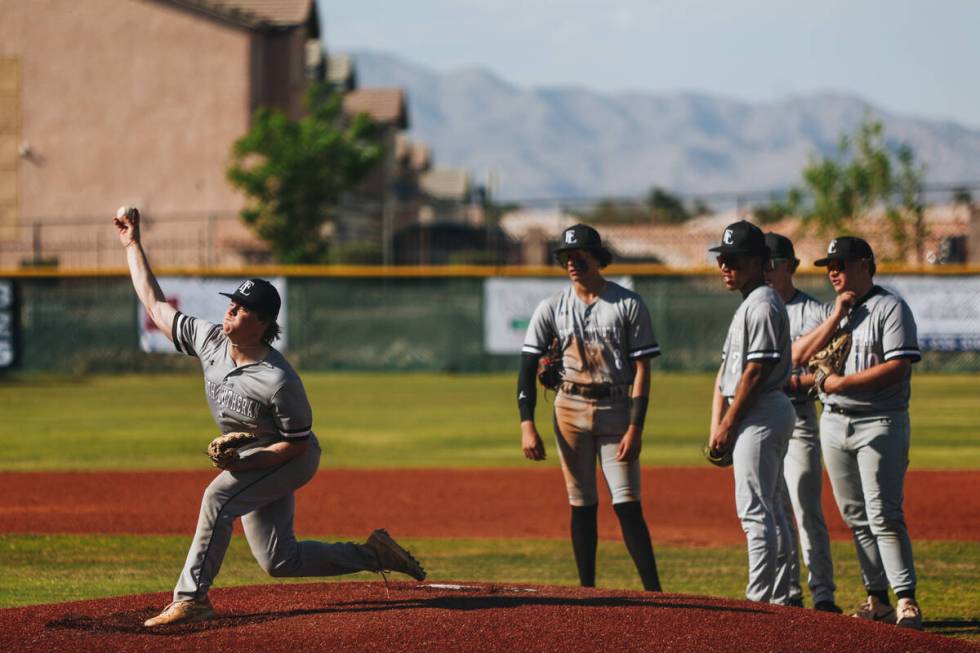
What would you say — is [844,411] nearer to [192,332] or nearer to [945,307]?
[192,332]

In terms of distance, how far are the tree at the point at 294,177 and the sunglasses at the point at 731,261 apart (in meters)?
30.6

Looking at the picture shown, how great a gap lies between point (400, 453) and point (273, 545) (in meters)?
10.6

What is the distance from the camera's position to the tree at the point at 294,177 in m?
37.7

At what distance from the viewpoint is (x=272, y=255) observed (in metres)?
38.5

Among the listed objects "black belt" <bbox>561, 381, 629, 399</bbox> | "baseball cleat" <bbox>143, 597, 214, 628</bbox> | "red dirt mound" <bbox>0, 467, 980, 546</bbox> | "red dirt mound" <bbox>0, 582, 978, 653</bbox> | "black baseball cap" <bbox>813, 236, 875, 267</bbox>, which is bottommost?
"red dirt mound" <bbox>0, 467, 980, 546</bbox>

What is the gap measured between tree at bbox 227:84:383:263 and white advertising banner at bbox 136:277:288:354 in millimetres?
7839

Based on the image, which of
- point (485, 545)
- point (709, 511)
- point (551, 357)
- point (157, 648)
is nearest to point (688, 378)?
point (709, 511)

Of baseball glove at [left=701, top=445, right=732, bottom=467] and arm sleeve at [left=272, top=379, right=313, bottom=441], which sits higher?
arm sleeve at [left=272, top=379, right=313, bottom=441]

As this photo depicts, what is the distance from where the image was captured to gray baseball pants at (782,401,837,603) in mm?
7250

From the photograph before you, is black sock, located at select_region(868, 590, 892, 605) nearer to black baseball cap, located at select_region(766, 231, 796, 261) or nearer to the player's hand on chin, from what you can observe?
the player's hand on chin

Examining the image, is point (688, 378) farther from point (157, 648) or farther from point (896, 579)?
point (157, 648)

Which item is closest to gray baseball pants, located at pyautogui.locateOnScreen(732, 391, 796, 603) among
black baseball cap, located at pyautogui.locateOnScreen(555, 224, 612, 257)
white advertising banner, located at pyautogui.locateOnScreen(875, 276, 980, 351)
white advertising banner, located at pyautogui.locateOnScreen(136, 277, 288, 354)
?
black baseball cap, located at pyautogui.locateOnScreen(555, 224, 612, 257)

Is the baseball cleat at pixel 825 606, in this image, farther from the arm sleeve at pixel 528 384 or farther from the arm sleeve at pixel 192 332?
the arm sleeve at pixel 192 332

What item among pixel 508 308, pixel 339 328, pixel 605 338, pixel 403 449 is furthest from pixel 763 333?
pixel 339 328
